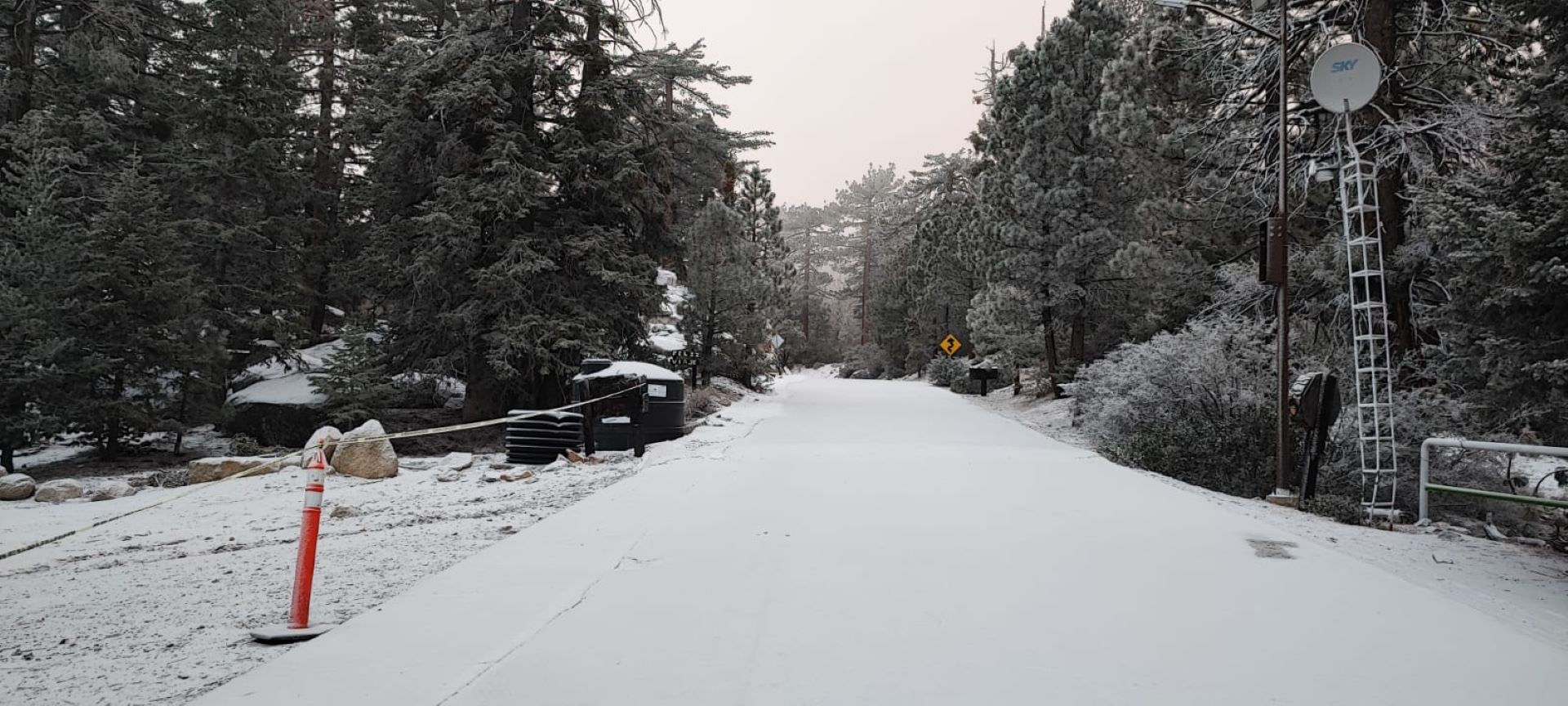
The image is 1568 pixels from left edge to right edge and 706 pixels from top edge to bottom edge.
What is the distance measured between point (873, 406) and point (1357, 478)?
34.7 ft

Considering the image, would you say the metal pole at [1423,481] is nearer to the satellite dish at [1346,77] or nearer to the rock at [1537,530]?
the rock at [1537,530]

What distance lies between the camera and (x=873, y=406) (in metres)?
18.2

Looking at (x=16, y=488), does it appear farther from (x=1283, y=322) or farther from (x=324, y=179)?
(x=324, y=179)

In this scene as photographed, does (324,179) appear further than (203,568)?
Yes

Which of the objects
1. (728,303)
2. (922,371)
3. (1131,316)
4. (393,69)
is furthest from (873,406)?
(922,371)

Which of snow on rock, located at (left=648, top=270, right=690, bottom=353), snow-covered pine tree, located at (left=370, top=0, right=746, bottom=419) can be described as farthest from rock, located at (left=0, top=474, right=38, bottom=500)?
snow on rock, located at (left=648, top=270, right=690, bottom=353)

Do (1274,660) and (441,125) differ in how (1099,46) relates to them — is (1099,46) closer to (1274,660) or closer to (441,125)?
(441,125)

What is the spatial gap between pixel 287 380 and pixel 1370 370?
19578 millimetres

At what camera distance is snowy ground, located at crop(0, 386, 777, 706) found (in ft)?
11.0

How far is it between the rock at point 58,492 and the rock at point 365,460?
2.80 m

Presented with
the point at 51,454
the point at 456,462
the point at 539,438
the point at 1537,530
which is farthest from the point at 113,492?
the point at 1537,530

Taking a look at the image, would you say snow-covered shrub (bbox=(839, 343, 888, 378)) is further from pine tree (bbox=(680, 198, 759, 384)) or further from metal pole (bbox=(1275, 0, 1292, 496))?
metal pole (bbox=(1275, 0, 1292, 496))

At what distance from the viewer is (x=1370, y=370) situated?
25.3ft

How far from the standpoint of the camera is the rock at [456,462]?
980cm
